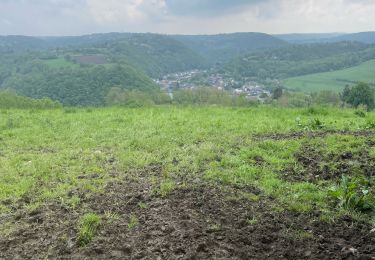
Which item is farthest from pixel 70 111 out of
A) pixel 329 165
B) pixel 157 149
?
pixel 329 165

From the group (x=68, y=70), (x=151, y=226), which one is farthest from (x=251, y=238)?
(x=68, y=70)

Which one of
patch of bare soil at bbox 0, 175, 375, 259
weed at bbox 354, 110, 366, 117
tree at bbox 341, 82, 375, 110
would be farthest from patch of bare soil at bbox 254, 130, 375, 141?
tree at bbox 341, 82, 375, 110

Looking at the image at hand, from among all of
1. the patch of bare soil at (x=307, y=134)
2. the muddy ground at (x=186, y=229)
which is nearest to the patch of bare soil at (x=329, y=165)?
the muddy ground at (x=186, y=229)

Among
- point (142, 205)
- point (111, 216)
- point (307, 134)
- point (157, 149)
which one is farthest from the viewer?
point (307, 134)

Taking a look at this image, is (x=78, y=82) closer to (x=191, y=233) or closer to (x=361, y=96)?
(x=361, y=96)

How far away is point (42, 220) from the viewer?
22.5ft

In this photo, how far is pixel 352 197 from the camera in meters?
6.79

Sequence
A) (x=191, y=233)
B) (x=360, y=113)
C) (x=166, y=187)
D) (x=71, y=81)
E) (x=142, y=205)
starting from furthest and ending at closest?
(x=71, y=81) → (x=360, y=113) → (x=166, y=187) → (x=142, y=205) → (x=191, y=233)

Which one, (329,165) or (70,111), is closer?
(329,165)

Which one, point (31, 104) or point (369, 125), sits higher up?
point (369, 125)

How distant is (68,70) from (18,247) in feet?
423

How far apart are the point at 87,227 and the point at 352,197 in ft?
14.5

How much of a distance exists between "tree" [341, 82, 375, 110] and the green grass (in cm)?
1758

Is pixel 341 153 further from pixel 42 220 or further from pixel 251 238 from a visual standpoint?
pixel 42 220
